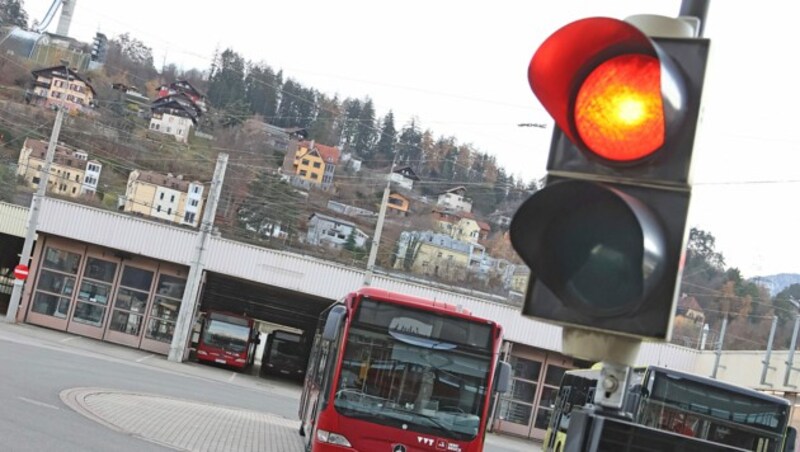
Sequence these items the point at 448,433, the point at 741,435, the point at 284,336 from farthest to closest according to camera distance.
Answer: the point at 284,336
the point at 741,435
the point at 448,433

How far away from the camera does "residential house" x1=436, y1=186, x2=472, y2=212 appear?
143ft

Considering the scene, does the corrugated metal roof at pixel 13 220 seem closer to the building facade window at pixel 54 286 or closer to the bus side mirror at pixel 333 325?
the building facade window at pixel 54 286

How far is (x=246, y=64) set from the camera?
60094 mm

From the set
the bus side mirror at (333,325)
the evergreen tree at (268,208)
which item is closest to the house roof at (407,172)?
the evergreen tree at (268,208)

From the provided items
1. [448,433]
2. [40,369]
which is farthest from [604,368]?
[40,369]

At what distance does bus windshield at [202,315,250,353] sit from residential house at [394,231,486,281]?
7.80 metres

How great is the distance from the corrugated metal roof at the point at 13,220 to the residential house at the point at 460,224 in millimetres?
23602

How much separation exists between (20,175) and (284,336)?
21.4 metres

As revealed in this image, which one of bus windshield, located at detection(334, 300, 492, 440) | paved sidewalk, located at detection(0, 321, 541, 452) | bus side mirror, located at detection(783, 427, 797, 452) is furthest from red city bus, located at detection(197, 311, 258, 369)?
bus side mirror, located at detection(783, 427, 797, 452)

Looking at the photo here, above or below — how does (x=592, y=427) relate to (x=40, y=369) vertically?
above

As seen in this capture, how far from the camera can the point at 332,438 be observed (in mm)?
15008

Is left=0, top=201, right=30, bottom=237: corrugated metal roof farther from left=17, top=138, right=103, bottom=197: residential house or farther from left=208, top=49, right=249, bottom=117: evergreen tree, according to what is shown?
left=208, top=49, right=249, bottom=117: evergreen tree

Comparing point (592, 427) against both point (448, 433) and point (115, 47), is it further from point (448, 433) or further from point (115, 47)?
point (115, 47)

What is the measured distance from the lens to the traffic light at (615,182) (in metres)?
2.75
